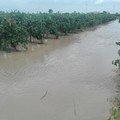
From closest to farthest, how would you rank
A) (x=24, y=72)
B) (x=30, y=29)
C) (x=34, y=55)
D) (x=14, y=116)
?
1. (x=14, y=116)
2. (x=24, y=72)
3. (x=34, y=55)
4. (x=30, y=29)

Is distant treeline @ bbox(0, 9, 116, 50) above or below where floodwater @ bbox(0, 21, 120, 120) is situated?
above

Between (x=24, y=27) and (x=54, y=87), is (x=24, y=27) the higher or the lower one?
the higher one

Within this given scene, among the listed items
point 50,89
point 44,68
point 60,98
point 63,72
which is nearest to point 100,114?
point 60,98

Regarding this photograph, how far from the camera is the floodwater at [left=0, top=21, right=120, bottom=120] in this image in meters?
8.75

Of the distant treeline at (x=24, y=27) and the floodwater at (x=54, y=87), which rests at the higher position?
the distant treeline at (x=24, y=27)

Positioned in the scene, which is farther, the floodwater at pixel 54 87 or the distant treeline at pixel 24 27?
the distant treeline at pixel 24 27

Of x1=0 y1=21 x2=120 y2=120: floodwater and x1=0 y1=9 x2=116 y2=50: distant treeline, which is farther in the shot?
x1=0 y1=9 x2=116 y2=50: distant treeline

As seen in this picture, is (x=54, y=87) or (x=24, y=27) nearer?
(x=54, y=87)

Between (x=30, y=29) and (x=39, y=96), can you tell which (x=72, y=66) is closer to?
(x=39, y=96)

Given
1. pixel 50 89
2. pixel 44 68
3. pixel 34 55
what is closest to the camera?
pixel 50 89

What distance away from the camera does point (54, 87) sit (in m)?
11.5

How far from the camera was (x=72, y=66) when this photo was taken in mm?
15461

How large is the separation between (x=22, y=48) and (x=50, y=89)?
9.62m

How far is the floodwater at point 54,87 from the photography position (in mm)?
8750
